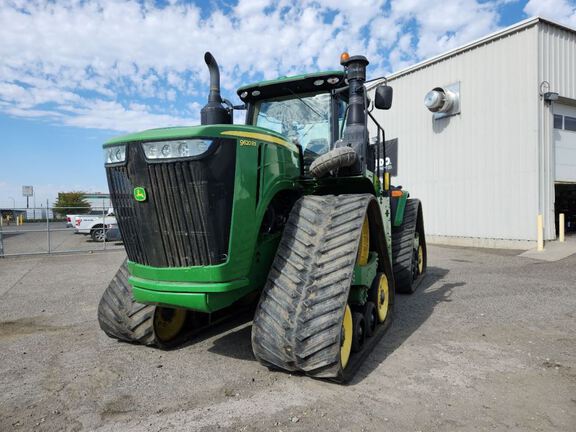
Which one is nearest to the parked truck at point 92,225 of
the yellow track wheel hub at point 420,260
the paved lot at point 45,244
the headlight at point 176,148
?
the paved lot at point 45,244

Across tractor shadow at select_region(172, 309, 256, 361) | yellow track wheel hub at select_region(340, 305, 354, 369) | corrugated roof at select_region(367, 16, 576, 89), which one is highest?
corrugated roof at select_region(367, 16, 576, 89)

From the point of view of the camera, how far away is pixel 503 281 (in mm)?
8008

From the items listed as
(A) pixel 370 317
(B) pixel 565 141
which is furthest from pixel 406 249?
(B) pixel 565 141

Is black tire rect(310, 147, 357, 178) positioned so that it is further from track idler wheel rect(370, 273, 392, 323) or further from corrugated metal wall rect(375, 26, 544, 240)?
corrugated metal wall rect(375, 26, 544, 240)

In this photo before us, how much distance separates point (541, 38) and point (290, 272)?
12.6m

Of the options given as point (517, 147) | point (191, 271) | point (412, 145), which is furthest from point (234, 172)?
point (412, 145)

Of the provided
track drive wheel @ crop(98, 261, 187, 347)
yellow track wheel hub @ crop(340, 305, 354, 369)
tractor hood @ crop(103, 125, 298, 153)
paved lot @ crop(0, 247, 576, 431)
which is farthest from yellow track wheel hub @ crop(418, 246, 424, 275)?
tractor hood @ crop(103, 125, 298, 153)

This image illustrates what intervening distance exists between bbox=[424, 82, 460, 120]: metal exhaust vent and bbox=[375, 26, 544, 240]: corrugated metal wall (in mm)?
209

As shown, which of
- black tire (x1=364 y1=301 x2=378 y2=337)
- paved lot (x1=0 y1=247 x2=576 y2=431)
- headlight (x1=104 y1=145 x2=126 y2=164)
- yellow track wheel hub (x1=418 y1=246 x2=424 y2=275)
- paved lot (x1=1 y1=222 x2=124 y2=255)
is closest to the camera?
paved lot (x1=0 y1=247 x2=576 y2=431)

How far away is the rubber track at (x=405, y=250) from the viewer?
265 inches

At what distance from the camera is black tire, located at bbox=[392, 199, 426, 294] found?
6.74 metres

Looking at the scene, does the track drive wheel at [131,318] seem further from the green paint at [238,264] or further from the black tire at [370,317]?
the black tire at [370,317]

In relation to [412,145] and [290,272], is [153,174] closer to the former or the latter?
[290,272]

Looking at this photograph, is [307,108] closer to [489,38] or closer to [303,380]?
[303,380]
